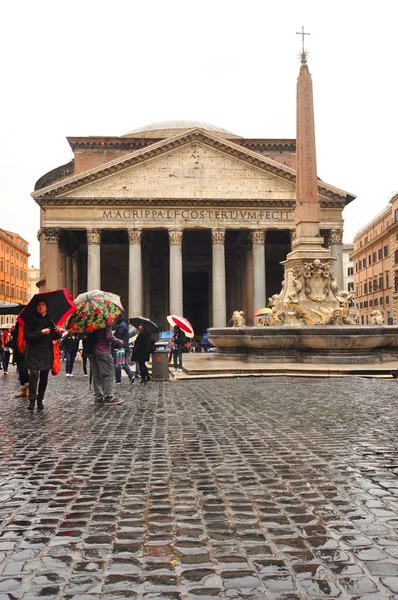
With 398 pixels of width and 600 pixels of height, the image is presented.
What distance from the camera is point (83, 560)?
277cm

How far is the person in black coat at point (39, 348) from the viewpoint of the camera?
26.8ft

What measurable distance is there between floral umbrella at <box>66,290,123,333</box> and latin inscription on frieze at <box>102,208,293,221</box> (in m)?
27.7

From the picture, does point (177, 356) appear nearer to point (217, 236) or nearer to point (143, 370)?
point (143, 370)

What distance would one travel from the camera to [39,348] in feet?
27.0

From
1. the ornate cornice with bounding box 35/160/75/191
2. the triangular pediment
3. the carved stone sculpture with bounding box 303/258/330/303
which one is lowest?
the carved stone sculpture with bounding box 303/258/330/303

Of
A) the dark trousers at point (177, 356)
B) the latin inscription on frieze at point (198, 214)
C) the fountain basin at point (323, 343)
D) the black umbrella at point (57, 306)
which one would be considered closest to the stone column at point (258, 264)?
the latin inscription on frieze at point (198, 214)

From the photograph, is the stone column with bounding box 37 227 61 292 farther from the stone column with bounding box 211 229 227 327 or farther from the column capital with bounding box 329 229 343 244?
the column capital with bounding box 329 229 343 244

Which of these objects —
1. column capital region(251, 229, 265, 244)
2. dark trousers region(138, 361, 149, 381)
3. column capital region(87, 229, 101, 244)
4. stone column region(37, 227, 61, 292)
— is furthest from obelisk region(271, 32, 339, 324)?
stone column region(37, 227, 61, 292)

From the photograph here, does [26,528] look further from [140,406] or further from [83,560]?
[140,406]

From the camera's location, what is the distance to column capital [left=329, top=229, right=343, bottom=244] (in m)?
37.3

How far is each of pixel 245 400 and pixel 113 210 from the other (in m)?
28.8

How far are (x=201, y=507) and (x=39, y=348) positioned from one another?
5.17m

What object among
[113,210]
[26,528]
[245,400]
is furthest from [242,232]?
[26,528]

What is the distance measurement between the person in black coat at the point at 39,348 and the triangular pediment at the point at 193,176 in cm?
2836
